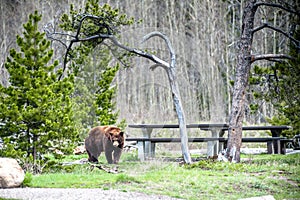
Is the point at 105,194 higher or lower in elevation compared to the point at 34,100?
lower

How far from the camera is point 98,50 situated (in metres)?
17.7

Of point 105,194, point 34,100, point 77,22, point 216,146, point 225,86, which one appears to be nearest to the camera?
point 105,194

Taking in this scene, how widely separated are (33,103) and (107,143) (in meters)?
2.21

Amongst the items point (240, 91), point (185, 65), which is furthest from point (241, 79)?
point (185, 65)

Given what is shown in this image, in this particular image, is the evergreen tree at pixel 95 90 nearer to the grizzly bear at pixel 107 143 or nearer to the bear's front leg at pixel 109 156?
the grizzly bear at pixel 107 143

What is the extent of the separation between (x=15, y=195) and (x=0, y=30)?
26378 mm

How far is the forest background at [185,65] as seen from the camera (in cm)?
1789

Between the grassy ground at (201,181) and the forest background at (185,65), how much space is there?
3.57 metres

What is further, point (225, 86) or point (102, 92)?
point (225, 86)

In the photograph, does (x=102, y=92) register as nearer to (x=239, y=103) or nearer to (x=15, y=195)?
(x=239, y=103)

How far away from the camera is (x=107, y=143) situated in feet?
40.6

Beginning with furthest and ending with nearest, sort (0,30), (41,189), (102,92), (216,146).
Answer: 1. (0,30)
2. (102,92)
3. (216,146)
4. (41,189)

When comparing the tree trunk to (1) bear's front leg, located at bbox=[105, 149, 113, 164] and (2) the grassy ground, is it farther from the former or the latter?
(1) bear's front leg, located at bbox=[105, 149, 113, 164]

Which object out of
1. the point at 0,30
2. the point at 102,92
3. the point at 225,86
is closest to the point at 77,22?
the point at 102,92
